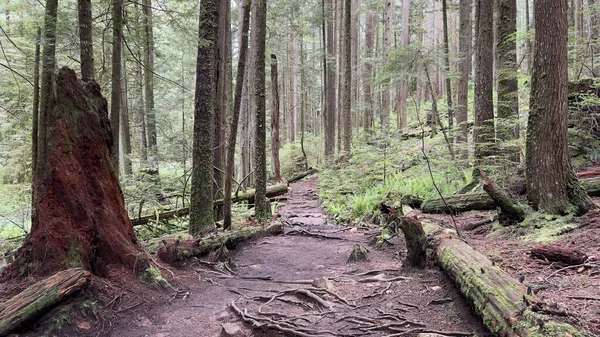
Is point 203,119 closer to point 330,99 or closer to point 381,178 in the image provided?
point 381,178

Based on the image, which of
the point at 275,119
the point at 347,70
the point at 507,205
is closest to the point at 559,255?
the point at 507,205

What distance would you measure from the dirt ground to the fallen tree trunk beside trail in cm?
21

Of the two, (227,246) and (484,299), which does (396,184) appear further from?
(484,299)

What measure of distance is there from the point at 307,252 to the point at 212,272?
2.26 meters

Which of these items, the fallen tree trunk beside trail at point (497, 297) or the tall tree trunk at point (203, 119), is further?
the tall tree trunk at point (203, 119)

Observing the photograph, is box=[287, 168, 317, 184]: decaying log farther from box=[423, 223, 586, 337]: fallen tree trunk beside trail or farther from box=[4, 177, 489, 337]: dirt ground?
box=[423, 223, 586, 337]: fallen tree trunk beside trail

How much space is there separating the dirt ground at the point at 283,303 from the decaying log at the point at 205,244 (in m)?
0.24

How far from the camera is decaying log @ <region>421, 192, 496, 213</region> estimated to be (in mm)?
8898

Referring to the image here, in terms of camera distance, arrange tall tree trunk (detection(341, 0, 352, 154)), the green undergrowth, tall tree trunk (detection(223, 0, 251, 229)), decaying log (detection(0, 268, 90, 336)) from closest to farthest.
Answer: decaying log (detection(0, 268, 90, 336)) → tall tree trunk (detection(223, 0, 251, 229)) → the green undergrowth → tall tree trunk (detection(341, 0, 352, 154))

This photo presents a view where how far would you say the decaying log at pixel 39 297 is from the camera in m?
3.65

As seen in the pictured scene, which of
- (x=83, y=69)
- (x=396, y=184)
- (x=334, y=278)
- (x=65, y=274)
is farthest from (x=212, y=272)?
(x=396, y=184)

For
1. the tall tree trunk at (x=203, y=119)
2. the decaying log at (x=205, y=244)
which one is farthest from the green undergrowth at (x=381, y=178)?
the tall tree trunk at (x=203, y=119)

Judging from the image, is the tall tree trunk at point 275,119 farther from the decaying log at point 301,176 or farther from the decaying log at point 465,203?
the decaying log at point 465,203

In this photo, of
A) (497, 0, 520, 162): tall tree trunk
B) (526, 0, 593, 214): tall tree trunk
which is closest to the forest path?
(526, 0, 593, 214): tall tree trunk
